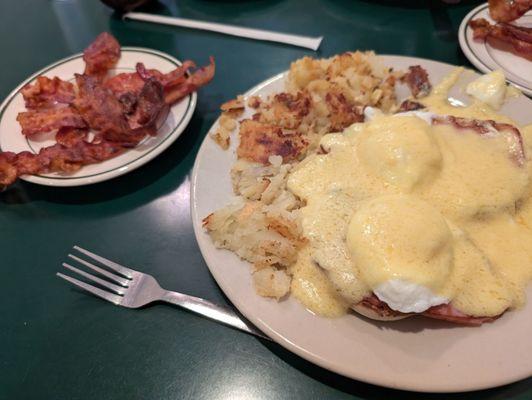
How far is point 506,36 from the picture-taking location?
2533 mm

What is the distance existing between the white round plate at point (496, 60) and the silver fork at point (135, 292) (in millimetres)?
1951

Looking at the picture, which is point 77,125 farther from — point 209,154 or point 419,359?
point 419,359

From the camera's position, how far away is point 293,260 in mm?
1552

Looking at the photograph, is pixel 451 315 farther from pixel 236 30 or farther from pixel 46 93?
pixel 236 30

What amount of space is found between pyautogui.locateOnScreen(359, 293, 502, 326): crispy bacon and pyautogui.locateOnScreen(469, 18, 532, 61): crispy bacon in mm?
1844

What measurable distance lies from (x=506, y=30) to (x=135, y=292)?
8.44 feet

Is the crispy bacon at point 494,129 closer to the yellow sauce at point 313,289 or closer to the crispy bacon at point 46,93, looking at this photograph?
the yellow sauce at point 313,289

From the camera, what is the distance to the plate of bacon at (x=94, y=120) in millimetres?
2115

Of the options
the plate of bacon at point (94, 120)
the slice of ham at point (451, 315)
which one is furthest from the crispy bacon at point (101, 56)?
the slice of ham at point (451, 315)

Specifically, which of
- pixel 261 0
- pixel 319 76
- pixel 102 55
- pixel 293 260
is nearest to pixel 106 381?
pixel 293 260

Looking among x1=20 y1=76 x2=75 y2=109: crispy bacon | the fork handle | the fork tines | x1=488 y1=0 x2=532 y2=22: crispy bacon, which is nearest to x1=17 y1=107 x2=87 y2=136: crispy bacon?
x1=20 y1=76 x2=75 y2=109: crispy bacon

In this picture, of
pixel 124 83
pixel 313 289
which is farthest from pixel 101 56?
pixel 313 289

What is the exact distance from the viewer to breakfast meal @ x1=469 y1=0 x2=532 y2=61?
247 centimetres

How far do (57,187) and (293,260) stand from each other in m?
1.44
